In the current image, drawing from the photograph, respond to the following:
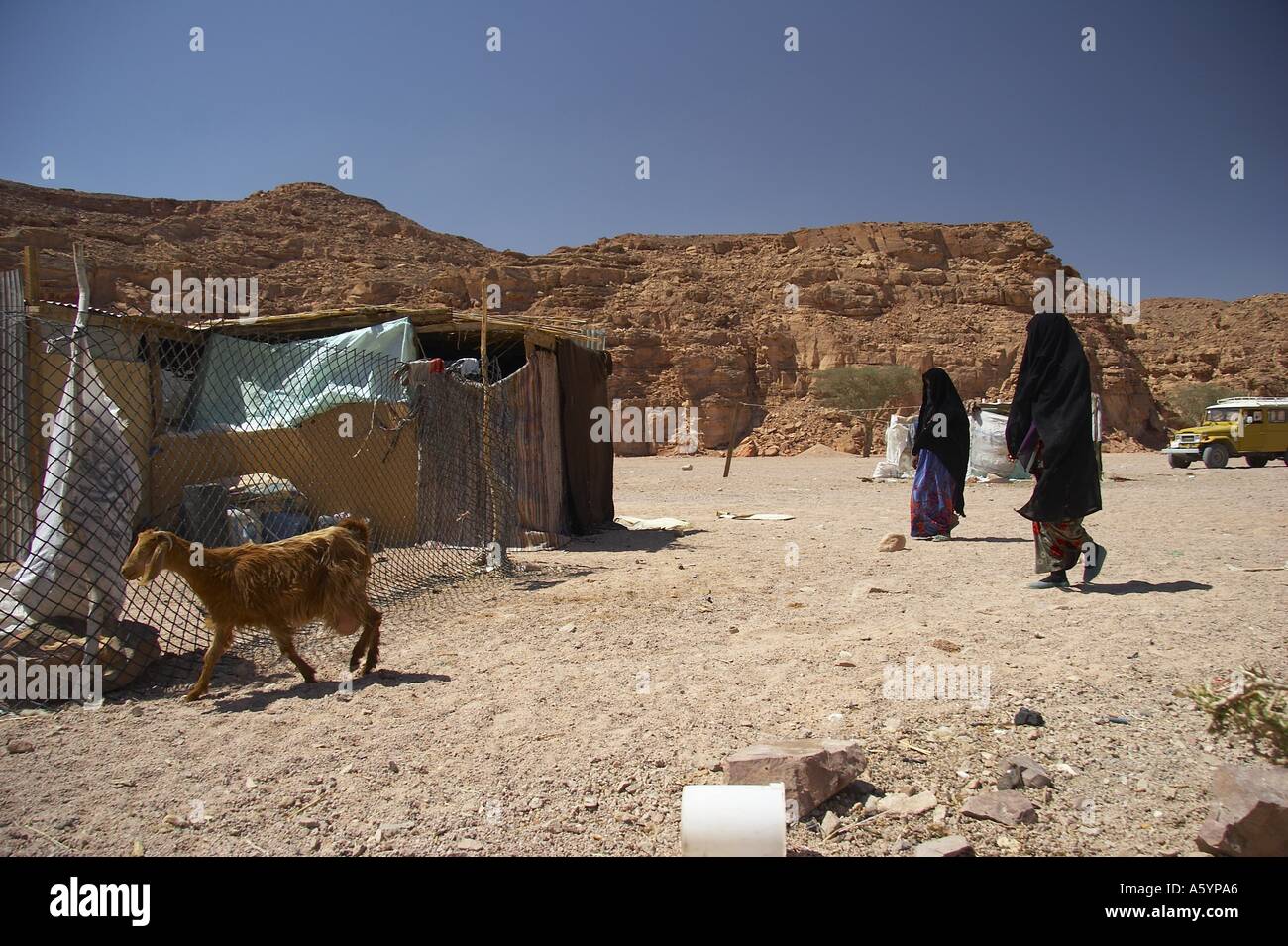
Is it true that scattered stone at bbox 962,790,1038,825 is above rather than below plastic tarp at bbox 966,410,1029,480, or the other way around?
below

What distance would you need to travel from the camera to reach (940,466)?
898cm

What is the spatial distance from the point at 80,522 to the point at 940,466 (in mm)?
7786

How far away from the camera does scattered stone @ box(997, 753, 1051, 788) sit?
2658mm

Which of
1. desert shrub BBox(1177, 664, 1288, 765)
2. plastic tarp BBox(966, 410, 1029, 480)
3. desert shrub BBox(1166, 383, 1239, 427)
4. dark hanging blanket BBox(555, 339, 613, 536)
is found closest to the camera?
desert shrub BBox(1177, 664, 1288, 765)

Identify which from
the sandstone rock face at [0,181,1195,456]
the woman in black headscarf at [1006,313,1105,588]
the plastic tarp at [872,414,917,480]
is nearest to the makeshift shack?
the woman in black headscarf at [1006,313,1105,588]

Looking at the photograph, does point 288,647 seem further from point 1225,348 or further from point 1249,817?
point 1225,348

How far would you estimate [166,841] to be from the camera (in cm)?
245

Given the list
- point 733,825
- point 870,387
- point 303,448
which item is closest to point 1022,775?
point 733,825

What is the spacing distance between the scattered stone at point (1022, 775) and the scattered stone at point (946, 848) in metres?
0.46

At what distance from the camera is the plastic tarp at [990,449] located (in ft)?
60.3

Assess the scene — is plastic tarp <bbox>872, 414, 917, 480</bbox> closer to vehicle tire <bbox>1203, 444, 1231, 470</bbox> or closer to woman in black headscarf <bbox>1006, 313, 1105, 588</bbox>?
vehicle tire <bbox>1203, 444, 1231, 470</bbox>

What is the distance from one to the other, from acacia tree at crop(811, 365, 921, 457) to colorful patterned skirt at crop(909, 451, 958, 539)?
36.9 metres
